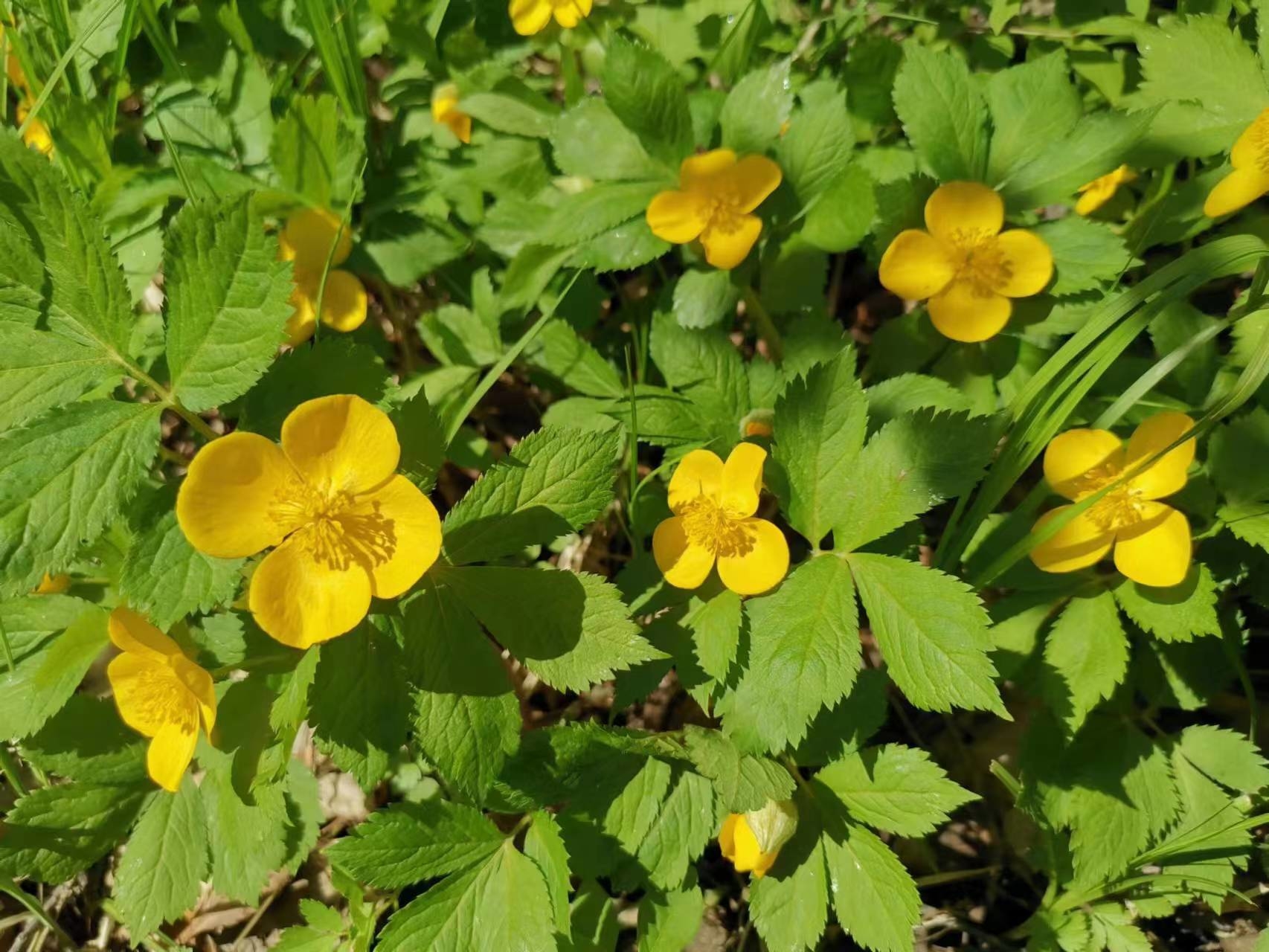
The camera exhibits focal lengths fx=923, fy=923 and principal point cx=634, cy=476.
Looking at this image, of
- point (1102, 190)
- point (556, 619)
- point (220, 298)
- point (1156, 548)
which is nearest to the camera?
point (220, 298)

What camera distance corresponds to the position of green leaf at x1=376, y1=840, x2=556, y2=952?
6.05ft

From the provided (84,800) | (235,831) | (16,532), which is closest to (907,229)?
(16,532)

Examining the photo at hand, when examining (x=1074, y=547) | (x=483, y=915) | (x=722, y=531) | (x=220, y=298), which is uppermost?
(x=220, y=298)

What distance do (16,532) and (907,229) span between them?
1.87 meters

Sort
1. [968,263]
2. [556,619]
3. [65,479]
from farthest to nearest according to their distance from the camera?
[968,263] < [556,619] < [65,479]

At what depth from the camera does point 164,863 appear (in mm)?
2064

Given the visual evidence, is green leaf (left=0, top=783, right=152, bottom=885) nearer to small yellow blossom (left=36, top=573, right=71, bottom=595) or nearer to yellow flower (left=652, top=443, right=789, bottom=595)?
small yellow blossom (left=36, top=573, right=71, bottom=595)

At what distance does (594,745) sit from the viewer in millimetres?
1942

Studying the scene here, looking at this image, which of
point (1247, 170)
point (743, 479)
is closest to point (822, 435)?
point (743, 479)

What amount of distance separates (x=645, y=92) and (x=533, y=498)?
1032mm

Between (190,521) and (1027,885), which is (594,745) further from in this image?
(1027,885)

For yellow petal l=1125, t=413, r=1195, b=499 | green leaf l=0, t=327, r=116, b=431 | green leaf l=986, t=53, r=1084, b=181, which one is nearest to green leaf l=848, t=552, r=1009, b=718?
yellow petal l=1125, t=413, r=1195, b=499

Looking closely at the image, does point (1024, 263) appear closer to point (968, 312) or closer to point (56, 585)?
point (968, 312)

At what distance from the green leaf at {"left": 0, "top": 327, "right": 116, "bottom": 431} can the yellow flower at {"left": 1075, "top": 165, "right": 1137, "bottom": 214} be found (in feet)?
7.51
